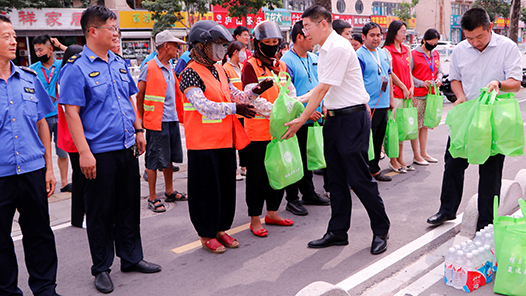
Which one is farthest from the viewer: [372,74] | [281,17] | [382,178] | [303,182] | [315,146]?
[281,17]

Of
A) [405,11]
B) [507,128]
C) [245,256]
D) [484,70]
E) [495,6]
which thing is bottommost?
[245,256]

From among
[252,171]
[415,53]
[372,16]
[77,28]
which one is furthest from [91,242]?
[372,16]

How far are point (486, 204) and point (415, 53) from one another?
367 centimetres

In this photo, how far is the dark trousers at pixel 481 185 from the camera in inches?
158

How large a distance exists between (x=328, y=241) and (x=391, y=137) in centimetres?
266

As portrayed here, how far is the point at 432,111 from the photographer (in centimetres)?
691

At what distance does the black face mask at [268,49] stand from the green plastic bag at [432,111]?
139 inches

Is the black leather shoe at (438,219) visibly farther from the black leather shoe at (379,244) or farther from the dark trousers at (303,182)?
the dark trousers at (303,182)

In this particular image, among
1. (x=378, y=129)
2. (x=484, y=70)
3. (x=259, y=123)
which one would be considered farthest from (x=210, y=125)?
(x=378, y=129)

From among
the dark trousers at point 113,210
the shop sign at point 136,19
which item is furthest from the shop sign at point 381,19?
the dark trousers at point 113,210

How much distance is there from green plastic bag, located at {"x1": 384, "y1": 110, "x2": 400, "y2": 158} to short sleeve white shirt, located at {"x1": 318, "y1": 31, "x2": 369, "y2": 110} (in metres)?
2.52

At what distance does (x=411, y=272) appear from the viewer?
3.64m

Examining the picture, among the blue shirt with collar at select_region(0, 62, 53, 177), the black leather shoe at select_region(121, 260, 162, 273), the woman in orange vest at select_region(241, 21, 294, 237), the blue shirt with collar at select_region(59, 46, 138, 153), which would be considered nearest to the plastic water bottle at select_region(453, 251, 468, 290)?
the woman in orange vest at select_region(241, 21, 294, 237)

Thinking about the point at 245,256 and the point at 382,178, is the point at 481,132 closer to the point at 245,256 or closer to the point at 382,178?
the point at 245,256
